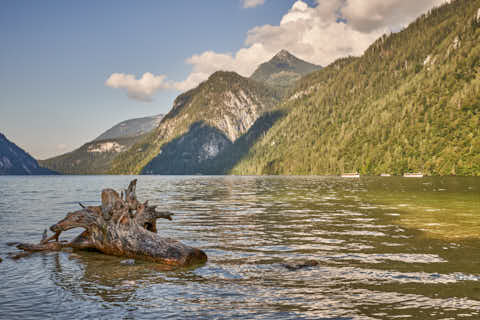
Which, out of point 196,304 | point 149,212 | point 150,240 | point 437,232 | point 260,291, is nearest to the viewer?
point 196,304

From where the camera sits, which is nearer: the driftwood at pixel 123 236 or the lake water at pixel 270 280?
the lake water at pixel 270 280

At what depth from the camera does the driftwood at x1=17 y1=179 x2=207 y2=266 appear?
14.1 m

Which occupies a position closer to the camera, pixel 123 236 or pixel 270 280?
pixel 270 280

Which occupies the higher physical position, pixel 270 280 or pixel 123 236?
pixel 123 236

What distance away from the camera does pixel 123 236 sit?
1552cm

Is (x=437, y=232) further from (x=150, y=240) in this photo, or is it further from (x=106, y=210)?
(x=106, y=210)

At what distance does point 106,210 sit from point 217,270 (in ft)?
21.4

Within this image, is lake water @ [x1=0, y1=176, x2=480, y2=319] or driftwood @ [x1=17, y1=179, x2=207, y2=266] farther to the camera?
driftwood @ [x1=17, y1=179, x2=207, y2=266]

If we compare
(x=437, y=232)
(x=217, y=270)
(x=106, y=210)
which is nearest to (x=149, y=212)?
(x=106, y=210)

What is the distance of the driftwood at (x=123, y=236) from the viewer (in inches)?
556

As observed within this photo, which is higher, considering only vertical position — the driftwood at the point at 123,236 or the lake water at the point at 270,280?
the driftwood at the point at 123,236

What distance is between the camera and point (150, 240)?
14.8 meters

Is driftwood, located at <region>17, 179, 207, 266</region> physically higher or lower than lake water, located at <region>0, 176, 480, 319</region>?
higher

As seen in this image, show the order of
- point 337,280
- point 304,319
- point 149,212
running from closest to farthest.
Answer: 1. point 304,319
2. point 337,280
3. point 149,212
